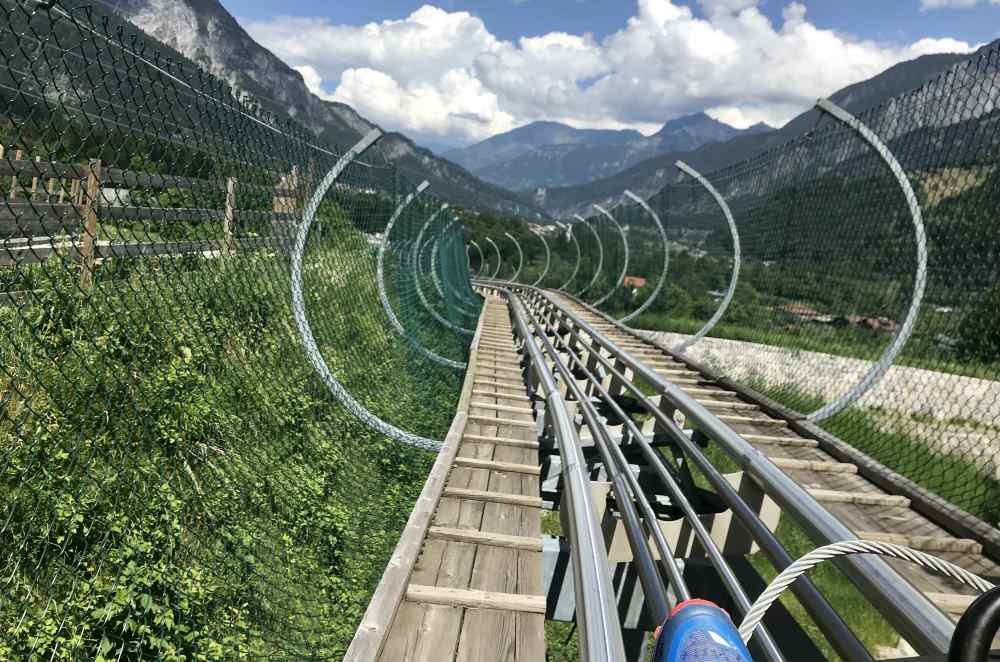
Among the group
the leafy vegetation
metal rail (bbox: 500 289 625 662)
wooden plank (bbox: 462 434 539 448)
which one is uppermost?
metal rail (bbox: 500 289 625 662)

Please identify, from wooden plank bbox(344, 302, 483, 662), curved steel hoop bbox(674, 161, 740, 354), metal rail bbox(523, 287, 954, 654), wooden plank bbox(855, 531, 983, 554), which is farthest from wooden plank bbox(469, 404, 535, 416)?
curved steel hoop bbox(674, 161, 740, 354)

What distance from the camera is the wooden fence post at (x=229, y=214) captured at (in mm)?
3580

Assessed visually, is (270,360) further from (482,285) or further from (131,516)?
(482,285)

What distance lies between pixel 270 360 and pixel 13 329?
175 centimetres

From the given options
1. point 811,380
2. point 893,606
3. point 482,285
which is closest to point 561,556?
point 893,606

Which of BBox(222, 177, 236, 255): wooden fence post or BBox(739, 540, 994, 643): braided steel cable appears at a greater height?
BBox(222, 177, 236, 255): wooden fence post

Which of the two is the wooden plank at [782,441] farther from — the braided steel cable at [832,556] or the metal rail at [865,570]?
the braided steel cable at [832,556]

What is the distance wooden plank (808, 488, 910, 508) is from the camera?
328 cm

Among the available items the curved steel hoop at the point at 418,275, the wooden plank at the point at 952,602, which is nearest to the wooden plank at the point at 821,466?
the wooden plank at the point at 952,602

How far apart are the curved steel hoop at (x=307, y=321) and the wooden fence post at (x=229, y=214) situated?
12.9 inches

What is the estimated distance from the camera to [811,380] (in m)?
6.61

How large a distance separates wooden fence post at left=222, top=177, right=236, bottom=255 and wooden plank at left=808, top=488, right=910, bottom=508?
3.12m

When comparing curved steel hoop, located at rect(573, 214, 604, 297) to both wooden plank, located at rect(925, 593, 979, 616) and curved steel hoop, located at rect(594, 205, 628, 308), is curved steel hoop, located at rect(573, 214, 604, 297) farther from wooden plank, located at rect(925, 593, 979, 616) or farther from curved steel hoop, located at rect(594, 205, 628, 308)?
wooden plank, located at rect(925, 593, 979, 616)

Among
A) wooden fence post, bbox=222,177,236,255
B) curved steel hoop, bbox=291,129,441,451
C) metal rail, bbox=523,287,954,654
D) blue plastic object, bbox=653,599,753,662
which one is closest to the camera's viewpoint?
blue plastic object, bbox=653,599,753,662
